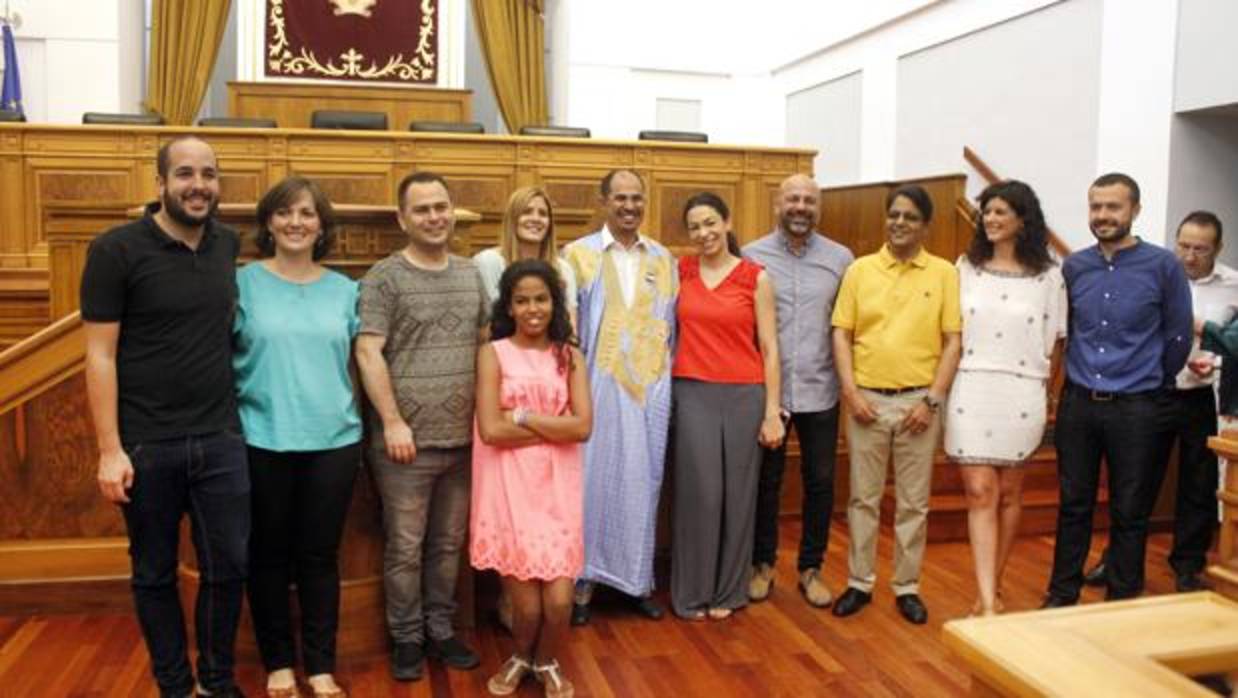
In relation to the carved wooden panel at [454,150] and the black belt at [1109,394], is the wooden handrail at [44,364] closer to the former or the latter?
the black belt at [1109,394]

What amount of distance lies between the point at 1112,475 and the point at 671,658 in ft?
4.93

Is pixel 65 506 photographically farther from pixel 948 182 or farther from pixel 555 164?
pixel 948 182

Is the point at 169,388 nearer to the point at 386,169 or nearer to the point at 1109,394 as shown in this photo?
the point at 1109,394

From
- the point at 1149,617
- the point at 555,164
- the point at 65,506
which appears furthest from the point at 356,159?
the point at 1149,617

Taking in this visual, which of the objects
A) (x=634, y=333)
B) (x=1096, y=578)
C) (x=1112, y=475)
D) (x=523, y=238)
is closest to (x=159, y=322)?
(x=523, y=238)

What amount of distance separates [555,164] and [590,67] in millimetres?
3680

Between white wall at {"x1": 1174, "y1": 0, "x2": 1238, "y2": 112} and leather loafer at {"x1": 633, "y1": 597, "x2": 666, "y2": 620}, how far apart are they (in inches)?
156

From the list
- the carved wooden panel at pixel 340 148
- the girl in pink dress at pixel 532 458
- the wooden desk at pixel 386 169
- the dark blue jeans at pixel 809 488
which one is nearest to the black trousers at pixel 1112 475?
the dark blue jeans at pixel 809 488

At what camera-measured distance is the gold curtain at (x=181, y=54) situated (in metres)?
9.30

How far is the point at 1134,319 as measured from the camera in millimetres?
3176

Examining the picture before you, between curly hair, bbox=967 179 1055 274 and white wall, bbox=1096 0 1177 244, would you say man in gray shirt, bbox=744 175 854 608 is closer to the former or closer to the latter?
curly hair, bbox=967 179 1055 274

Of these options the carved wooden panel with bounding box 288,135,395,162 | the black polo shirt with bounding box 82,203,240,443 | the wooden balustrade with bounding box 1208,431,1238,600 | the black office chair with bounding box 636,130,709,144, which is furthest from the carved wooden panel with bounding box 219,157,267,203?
the wooden balustrade with bounding box 1208,431,1238,600

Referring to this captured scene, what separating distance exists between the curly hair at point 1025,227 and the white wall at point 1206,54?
282cm

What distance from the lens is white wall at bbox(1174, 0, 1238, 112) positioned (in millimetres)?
5191
